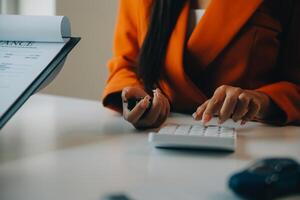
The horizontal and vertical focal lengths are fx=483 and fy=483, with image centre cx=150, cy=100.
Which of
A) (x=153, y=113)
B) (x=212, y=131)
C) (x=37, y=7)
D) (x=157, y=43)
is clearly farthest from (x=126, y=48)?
(x=37, y=7)

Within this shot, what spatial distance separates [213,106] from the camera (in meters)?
0.68

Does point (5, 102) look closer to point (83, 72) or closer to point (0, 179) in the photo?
point (0, 179)

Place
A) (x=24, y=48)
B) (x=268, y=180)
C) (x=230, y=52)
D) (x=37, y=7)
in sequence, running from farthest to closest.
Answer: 1. (x=37, y=7)
2. (x=230, y=52)
3. (x=24, y=48)
4. (x=268, y=180)

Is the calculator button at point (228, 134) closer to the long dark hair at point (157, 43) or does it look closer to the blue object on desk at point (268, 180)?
the blue object on desk at point (268, 180)

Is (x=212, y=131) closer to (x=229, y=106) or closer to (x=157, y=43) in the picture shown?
(x=229, y=106)

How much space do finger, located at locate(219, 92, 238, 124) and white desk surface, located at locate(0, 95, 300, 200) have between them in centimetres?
4

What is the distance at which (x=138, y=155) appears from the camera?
56 centimetres

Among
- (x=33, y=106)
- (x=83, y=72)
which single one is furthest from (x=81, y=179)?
(x=83, y=72)

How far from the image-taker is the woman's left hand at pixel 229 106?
68 cm

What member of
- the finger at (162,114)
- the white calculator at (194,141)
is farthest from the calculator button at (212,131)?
the finger at (162,114)

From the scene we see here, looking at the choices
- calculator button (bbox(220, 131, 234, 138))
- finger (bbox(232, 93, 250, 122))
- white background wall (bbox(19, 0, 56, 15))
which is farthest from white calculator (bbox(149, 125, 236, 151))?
white background wall (bbox(19, 0, 56, 15))

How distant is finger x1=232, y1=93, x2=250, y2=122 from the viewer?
2.27 ft

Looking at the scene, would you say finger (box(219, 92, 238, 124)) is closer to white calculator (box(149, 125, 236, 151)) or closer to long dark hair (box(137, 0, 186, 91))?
white calculator (box(149, 125, 236, 151))

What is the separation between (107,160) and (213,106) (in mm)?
209
